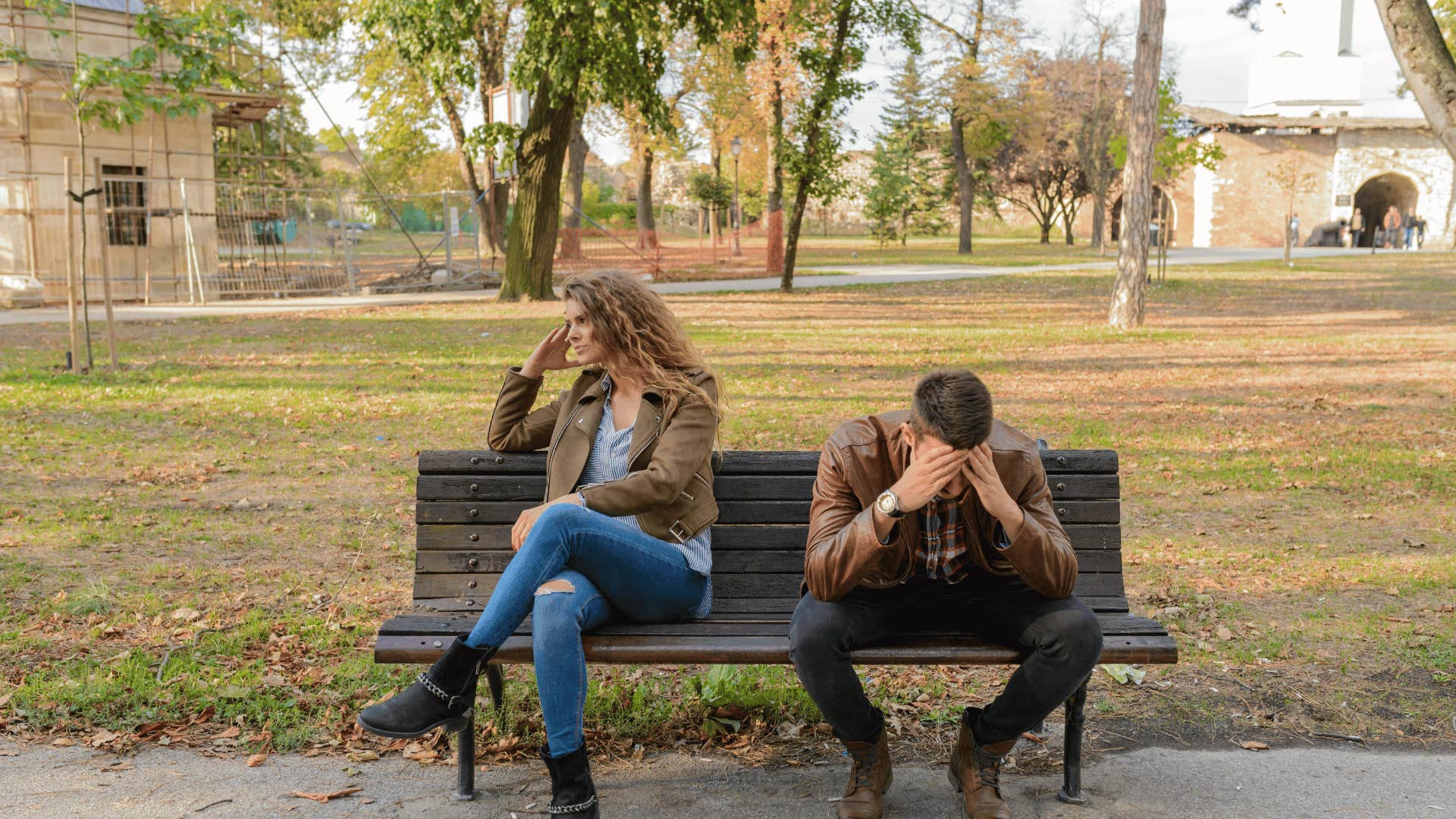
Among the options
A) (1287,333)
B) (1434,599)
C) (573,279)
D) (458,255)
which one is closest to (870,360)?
(1287,333)

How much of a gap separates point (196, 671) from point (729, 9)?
1579cm

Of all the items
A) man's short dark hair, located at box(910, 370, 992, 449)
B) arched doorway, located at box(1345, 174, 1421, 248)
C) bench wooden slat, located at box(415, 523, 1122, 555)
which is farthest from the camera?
arched doorway, located at box(1345, 174, 1421, 248)

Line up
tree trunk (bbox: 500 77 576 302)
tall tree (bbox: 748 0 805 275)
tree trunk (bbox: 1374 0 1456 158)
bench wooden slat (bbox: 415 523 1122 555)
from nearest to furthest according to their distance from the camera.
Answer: bench wooden slat (bbox: 415 523 1122 555) < tree trunk (bbox: 1374 0 1456 158) < tree trunk (bbox: 500 77 576 302) < tall tree (bbox: 748 0 805 275)

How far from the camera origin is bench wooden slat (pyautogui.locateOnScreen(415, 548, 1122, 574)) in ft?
12.8

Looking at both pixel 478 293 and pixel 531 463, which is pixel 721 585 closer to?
pixel 531 463

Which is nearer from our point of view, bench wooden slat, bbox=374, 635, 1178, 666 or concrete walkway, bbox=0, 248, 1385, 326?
bench wooden slat, bbox=374, 635, 1178, 666

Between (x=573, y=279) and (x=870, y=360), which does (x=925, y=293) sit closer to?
(x=870, y=360)

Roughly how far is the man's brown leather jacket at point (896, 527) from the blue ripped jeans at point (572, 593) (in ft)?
Answer: 1.44

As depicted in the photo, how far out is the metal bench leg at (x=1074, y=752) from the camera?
3.52 meters

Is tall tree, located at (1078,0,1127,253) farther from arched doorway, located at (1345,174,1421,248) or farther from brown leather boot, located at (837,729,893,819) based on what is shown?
brown leather boot, located at (837,729,893,819)

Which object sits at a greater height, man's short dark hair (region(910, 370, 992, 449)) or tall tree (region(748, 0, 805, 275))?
tall tree (region(748, 0, 805, 275))

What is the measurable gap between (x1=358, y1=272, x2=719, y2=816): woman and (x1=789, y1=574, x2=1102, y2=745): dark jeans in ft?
1.58

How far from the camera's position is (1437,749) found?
386 centimetres

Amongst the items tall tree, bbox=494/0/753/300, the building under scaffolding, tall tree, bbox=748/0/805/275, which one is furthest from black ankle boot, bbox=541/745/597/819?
tall tree, bbox=748/0/805/275
